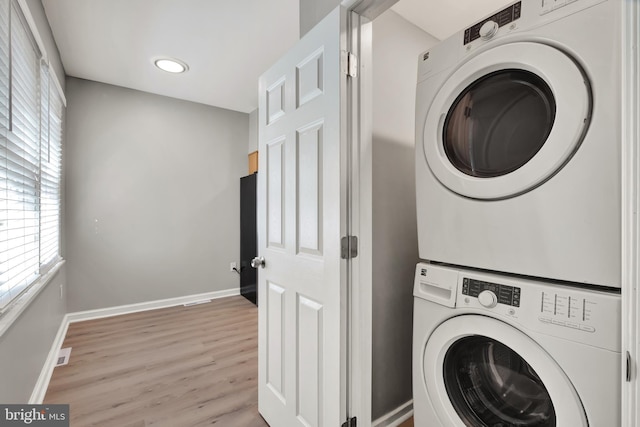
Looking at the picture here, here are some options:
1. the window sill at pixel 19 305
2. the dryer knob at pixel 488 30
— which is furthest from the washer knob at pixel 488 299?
the window sill at pixel 19 305

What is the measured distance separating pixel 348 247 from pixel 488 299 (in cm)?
51

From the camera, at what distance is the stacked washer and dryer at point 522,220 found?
76cm

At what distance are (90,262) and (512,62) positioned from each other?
13.0ft

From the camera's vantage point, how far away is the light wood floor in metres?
1.71

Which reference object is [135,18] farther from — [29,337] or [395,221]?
[395,221]

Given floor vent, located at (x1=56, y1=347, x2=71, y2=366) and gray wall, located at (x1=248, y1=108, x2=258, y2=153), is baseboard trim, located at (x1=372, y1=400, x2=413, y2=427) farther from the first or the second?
gray wall, located at (x1=248, y1=108, x2=258, y2=153)

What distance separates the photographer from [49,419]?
4.72 ft

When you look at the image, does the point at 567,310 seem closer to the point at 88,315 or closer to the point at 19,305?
the point at 19,305

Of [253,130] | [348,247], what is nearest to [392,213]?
[348,247]

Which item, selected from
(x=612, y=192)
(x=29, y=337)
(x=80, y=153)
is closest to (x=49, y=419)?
(x=29, y=337)

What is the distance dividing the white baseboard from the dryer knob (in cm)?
286

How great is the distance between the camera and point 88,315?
315 centimetres

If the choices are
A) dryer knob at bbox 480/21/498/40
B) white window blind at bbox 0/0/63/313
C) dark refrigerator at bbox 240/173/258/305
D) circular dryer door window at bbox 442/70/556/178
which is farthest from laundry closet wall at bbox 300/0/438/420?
dark refrigerator at bbox 240/173/258/305

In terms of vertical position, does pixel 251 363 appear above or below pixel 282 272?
below
